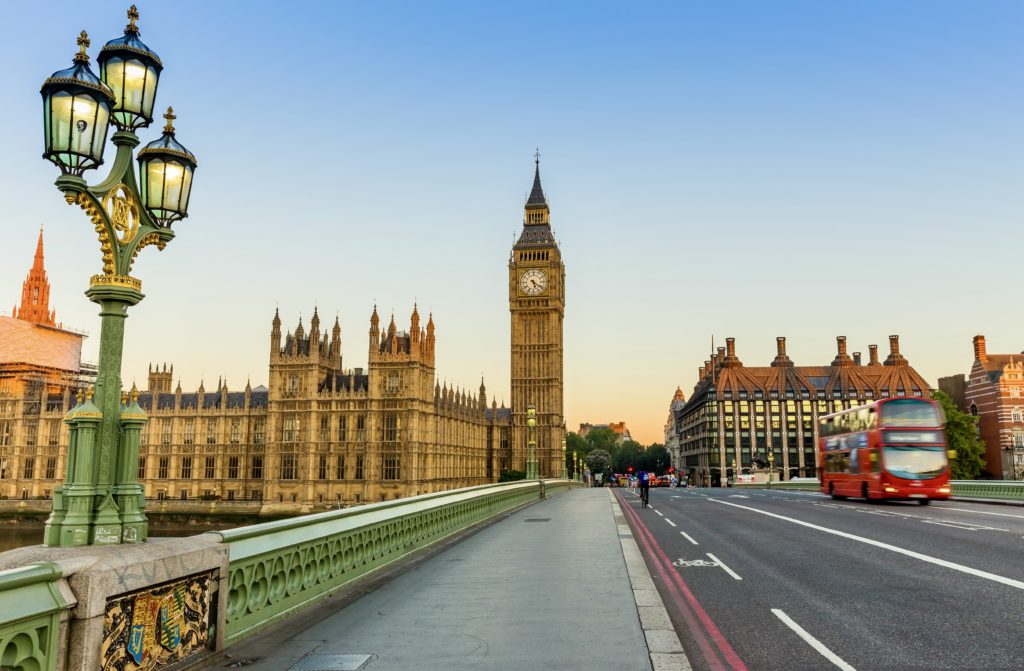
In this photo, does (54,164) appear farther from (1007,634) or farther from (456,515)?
(456,515)

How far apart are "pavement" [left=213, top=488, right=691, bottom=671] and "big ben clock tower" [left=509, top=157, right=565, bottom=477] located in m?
103

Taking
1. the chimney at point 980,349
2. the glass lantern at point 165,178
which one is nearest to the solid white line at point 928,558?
the glass lantern at point 165,178

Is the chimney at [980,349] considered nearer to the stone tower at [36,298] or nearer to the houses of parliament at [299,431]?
the houses of parliament at [299,431]

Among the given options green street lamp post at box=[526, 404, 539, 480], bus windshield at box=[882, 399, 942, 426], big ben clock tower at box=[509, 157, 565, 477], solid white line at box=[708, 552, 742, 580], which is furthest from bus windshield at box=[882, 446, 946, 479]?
big ben clock tower at box=[509, 157, 565, 477]

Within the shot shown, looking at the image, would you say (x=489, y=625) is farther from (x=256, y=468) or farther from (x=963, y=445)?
(x=963, y=445)

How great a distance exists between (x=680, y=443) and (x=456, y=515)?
15476 cm

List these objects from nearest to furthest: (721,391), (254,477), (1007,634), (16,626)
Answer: (16,626), (1007,634), (254,477), (721,391)

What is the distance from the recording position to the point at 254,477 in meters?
86.9

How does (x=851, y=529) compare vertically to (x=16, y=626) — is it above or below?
below

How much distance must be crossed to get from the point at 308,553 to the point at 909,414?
28.0 meters

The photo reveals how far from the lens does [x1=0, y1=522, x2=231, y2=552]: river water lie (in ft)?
233

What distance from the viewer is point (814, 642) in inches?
318

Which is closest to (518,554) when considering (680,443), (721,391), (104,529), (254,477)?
(104,529)

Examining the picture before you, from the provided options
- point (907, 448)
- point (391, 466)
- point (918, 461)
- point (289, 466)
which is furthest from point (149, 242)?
point (289, 466)
